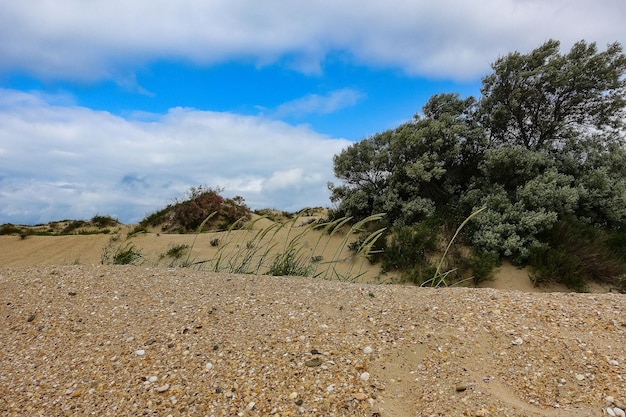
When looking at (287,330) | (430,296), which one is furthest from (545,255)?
(287,330)

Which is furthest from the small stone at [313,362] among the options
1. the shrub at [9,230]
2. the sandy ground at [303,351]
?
the shrub at [9,230]

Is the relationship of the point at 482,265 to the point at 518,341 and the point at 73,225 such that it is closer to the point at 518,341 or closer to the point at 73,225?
the point at 518,341

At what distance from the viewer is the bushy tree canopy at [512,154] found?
8844 millimetres

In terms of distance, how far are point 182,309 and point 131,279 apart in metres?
1.29

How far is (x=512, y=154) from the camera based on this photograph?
9086 millimetres

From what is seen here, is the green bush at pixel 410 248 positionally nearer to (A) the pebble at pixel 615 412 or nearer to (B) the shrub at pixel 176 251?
(B) the shrub at pixel 176 251

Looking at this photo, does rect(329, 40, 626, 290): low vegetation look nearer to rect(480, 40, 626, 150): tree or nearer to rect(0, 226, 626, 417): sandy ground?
rect(480, 40, 626, 150): tree

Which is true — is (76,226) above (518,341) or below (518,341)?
above

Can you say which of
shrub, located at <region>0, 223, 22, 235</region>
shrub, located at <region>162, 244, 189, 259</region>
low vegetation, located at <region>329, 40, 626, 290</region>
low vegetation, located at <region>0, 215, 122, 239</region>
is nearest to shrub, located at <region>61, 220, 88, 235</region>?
low vegetation, located at <region>0, 215, 122, 239</region>

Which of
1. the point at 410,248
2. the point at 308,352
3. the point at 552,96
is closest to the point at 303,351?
the point at 308,352

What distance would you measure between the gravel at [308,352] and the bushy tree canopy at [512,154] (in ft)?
19.0

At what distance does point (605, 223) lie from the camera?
29.4 feet

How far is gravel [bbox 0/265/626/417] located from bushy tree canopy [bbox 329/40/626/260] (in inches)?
228

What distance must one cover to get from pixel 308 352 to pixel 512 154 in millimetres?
8522
